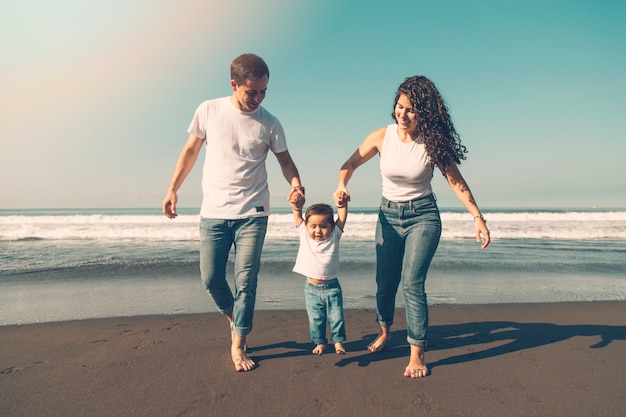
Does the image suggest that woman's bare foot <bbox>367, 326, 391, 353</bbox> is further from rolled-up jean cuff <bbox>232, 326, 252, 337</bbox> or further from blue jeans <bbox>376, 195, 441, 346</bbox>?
rolled-up jean cuff <bbox>232, 326, 252, 337</bbox>

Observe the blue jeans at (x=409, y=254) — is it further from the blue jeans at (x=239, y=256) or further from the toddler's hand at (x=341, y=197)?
the blue jeans at (x=239, y=256)

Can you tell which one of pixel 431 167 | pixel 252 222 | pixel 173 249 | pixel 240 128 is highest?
pixel 240 128

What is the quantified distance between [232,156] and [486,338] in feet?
10.3

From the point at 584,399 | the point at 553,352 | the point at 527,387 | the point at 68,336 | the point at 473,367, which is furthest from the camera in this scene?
the point at 68,336

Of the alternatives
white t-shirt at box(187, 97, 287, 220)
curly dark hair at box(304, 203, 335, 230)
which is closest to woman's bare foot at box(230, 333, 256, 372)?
white t-shirt at box(187, 97, 287, 220)

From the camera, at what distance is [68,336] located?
383 centimetres

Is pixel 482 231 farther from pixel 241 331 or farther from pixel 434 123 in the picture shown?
pixel 241 331

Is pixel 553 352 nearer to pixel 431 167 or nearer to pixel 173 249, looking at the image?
pixel 431 167

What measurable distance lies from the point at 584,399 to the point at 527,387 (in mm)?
339

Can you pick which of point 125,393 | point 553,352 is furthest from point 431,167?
point 125,393

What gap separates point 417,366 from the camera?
3.03 m

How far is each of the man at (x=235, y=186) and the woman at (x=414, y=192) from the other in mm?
772

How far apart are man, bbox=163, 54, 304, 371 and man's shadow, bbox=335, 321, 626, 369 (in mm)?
1035

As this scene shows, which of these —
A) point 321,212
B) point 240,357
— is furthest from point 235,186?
point 240,357
